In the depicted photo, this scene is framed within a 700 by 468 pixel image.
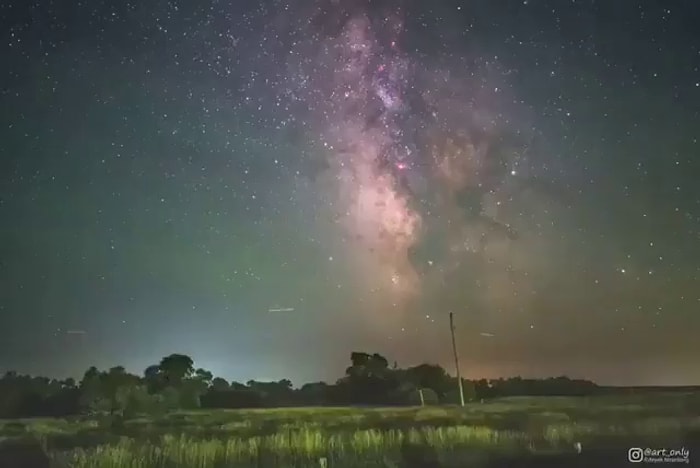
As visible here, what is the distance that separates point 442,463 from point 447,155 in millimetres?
1403

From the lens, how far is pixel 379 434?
140 inches

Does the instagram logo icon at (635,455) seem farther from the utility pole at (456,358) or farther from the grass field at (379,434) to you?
the utility pole at (456,358)

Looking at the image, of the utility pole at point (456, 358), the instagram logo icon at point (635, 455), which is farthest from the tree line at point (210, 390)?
the instagram logo icon at point (635, 455)

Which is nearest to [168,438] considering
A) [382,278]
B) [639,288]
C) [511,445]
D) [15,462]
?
[15,462]

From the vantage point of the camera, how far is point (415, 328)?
3.71 m

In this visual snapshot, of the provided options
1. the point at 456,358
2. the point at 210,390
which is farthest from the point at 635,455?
the point at 210,390

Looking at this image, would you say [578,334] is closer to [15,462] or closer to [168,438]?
[168,438]

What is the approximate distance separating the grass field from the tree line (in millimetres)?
47

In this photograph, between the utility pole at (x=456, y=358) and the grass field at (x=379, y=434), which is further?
the utility pole at (x=456, y=358)

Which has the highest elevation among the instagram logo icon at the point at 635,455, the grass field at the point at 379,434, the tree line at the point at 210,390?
the tree line at the point at 210,390

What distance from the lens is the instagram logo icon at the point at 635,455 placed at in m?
3.59

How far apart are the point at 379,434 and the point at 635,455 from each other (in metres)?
1.15

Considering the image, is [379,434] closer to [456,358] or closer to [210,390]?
[456,358]

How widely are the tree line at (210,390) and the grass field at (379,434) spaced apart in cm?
5
